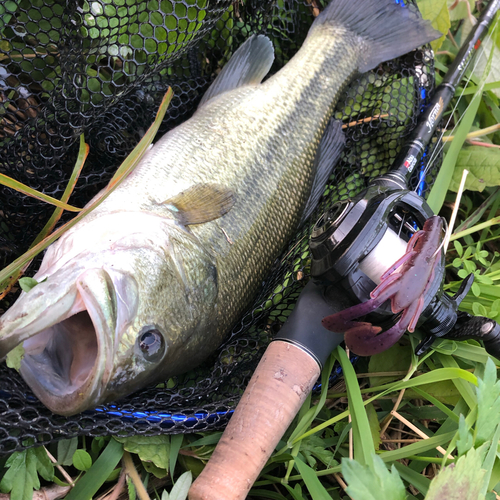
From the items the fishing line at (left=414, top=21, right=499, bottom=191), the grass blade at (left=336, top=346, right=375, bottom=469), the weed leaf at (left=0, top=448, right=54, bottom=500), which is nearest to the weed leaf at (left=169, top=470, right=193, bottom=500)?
the weed leaf at (left=0, top=448, right=54, bottom=500)

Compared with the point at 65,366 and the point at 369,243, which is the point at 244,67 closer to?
the point at 369,243

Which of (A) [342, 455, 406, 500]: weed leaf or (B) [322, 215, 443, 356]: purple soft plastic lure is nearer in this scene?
(A) [342, 455, 406, 500]: weed leaf

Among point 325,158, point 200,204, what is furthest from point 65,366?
point 325,158

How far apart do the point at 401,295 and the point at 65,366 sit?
45.3 inches

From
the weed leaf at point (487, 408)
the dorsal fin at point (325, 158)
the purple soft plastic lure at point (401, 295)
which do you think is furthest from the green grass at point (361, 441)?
the dorsal fin at point (325, 158)

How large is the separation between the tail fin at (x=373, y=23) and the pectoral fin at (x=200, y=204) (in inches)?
50.4

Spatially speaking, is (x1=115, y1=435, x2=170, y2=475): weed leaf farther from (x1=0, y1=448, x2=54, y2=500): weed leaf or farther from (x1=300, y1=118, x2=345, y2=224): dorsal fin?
(x1=300, y1=118, x2=345, y2=224): dorsal fin

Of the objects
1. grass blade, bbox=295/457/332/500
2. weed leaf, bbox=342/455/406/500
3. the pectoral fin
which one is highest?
the pectoral fin

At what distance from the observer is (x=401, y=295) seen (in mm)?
1288

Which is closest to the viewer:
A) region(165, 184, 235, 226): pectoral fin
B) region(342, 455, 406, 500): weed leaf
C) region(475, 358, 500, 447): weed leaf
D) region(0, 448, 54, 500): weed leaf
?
region(342, 455, 406, 500): weed leaf

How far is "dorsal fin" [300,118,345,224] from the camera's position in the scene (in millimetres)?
2225

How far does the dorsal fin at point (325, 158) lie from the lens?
7.30 ft

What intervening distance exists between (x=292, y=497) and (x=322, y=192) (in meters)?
1.50

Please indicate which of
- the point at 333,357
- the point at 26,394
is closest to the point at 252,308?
the point at 333,357
